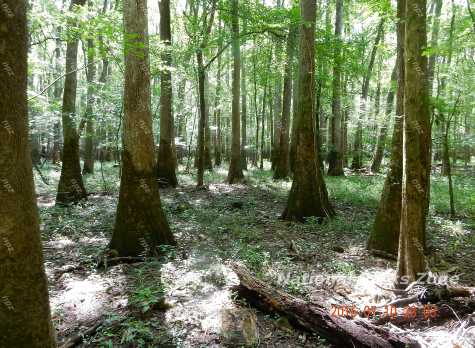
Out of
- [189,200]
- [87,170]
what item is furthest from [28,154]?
[87,170]

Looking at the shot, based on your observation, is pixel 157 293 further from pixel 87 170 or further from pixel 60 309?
pixel 87 170

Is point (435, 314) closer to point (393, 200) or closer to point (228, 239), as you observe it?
point (393, 200)

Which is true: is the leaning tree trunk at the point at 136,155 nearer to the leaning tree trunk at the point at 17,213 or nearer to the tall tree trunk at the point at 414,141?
the leaning tree trunk at the point at 17,213

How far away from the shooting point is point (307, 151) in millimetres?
8820

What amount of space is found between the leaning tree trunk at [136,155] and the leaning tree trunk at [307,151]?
3980mm

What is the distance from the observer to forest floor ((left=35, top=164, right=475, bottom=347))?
13.1ft

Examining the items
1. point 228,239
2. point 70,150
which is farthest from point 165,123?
point 228,239

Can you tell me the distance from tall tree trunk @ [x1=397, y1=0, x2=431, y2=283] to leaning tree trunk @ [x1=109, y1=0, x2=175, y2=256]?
4254 millimetres

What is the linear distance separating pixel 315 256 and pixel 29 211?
16.6 feet

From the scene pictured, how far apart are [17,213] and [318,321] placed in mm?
3230

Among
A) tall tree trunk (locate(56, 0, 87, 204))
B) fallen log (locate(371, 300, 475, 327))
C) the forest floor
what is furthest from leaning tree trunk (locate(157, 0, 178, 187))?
fallen log (locate(371, 300, 475, 327))

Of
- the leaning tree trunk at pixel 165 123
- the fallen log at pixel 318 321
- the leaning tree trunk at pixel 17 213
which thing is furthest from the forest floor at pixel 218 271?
the leaning tree trunk at pixel 165 123

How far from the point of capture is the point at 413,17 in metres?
4.58

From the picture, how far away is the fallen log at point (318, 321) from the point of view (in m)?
3.55
